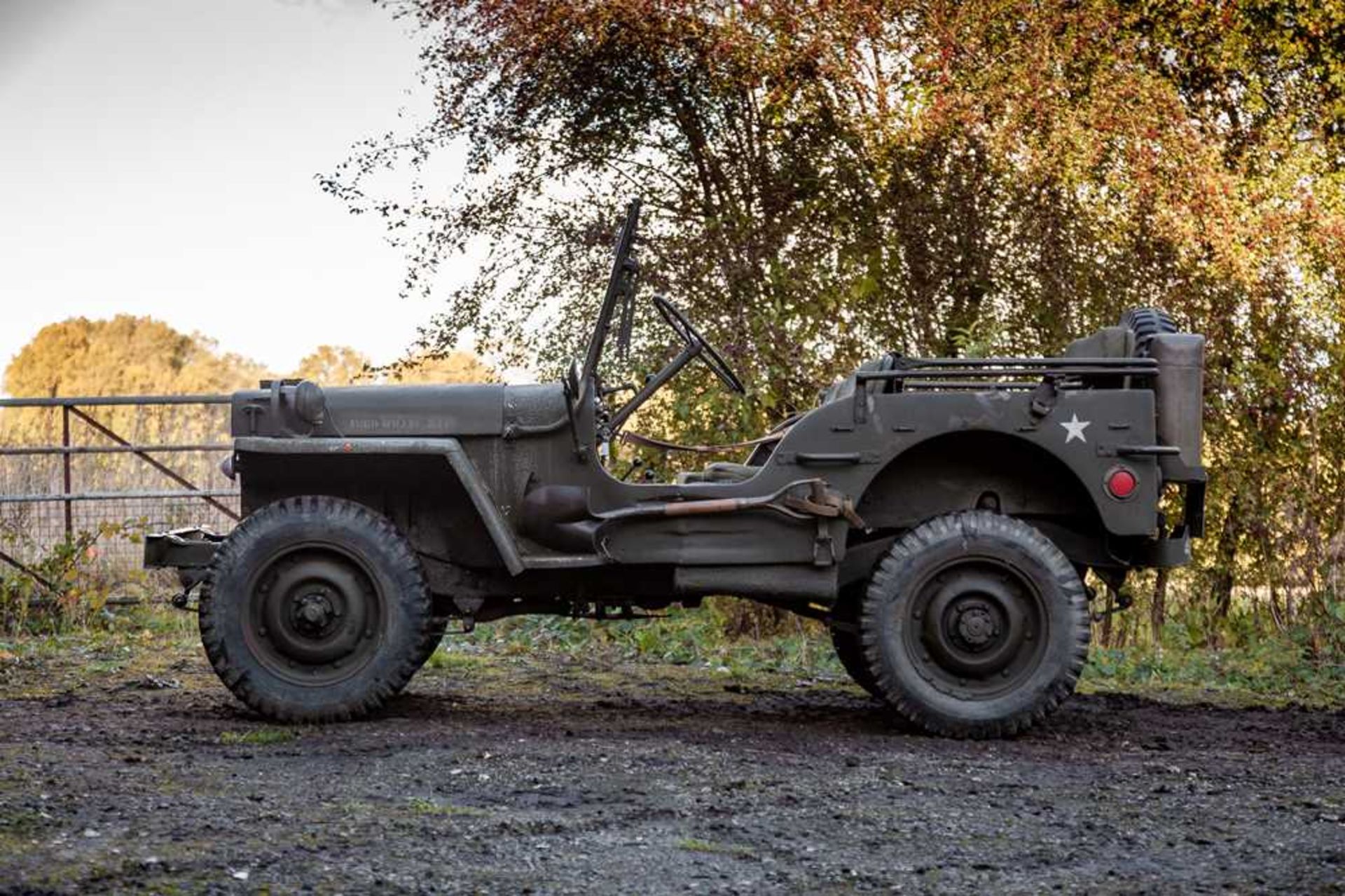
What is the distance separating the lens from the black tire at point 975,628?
20.6 ft

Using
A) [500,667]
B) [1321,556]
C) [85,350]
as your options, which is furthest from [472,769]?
[85,350]

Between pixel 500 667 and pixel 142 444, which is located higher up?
pixel 142 444

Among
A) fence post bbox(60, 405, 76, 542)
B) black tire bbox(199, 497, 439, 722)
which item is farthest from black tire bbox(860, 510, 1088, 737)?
fence post bbox(60, 405, 76, 542)

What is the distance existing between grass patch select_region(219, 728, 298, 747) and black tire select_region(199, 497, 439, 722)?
151 millimetres

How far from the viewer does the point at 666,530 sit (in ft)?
20.8

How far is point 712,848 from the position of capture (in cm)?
424

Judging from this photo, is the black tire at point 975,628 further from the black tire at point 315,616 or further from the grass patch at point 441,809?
the grass patch at point 441,809

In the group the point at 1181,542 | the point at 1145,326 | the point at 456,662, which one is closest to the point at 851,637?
the point at 1181,542

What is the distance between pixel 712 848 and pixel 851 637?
10.1 feet

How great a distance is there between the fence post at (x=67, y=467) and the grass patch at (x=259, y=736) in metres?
5.31

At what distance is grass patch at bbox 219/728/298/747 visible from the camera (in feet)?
19.6

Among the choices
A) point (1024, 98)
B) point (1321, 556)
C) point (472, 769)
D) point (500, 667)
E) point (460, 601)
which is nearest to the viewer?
point (472, 769)

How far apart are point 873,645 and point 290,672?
2.23 meters

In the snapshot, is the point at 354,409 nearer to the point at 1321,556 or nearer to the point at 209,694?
the point at 209,694
